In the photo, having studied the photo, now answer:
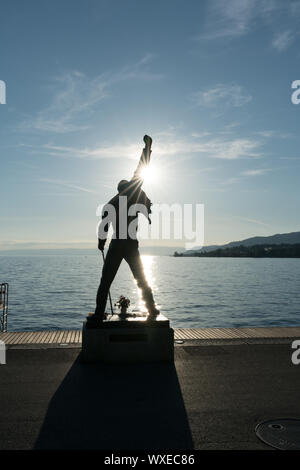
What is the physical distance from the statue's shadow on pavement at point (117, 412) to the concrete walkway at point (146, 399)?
0.04 feet

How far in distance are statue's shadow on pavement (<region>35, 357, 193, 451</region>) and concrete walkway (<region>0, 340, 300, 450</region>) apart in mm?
12

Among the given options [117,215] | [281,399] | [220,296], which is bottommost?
[220,296]

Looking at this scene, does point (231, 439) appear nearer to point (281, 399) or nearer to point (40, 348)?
point (281, 399)

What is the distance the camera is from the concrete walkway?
14.7 feet

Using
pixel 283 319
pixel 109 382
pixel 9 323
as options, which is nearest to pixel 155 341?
pixel 109 382

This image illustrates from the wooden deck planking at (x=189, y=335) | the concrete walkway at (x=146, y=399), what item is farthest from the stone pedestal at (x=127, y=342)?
the wooden deck planking at (x=189, y=335)

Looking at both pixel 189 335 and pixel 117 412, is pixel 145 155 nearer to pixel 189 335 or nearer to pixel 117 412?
pixel 189 335

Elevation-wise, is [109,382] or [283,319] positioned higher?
[109,382]

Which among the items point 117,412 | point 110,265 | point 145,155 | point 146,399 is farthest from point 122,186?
point 117,412

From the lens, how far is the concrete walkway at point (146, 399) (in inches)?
177

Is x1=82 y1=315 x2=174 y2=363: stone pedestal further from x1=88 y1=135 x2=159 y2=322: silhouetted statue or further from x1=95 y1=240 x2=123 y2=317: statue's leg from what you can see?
x1=95 y1=240 x2=123 y2=317: statue's leg

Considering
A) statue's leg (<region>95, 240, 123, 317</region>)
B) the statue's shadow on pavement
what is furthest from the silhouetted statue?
the statue's shadow on pavement
